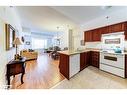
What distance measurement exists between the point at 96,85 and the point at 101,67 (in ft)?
4.98

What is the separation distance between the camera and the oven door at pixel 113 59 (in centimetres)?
329

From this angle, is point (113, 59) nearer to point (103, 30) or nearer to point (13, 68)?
point (103, 30)

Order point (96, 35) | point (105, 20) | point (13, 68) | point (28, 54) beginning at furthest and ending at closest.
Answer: point (28, 54) → point (96, 35) → point (105, 20) → point (13, 68)

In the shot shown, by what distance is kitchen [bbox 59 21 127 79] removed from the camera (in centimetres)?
327

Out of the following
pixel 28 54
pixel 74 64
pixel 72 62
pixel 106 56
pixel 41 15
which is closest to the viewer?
pixel 72 62

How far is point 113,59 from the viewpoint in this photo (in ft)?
11.7

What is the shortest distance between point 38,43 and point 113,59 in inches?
418

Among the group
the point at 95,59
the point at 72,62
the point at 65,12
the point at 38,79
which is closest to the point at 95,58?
the point at 95,59

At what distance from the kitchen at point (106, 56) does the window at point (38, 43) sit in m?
8.94

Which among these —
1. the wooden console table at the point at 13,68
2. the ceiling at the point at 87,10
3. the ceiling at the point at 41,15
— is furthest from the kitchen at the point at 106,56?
the ceiling at the point at 41,15

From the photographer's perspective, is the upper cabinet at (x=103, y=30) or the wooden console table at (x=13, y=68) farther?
the upper cabinet at (x=103, y=30)

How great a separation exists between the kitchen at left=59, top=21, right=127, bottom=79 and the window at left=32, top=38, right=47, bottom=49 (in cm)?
894

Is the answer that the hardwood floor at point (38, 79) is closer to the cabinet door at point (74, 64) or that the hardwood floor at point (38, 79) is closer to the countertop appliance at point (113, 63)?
the cabinet door at point (74, 64)
